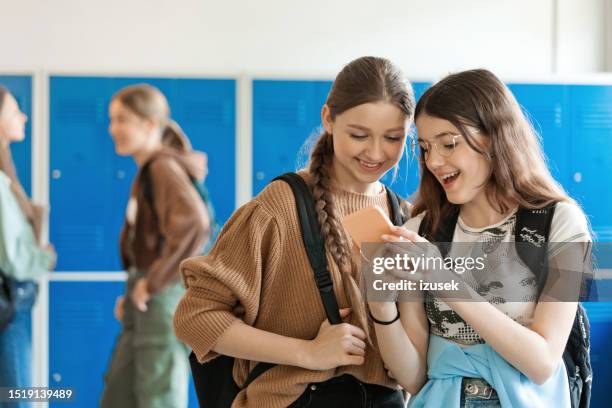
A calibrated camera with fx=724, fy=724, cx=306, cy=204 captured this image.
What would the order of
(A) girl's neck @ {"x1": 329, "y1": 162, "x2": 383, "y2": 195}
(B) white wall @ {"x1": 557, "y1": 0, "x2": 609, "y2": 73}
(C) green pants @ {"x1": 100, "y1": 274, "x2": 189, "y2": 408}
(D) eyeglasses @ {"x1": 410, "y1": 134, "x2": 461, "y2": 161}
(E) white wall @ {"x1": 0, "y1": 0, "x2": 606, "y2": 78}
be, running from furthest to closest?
(B) white wall @ {"x1": 557, "y1": 0, "x2": 609, "y2": 73}, (E) white wall @ {"x1": 0, "y1": 0, "x2": 606, "y2": 78}, (C) green pants @ {"x1": 100, "y1": 274, "x2": 189, "y2": 408}, (A) girl's neck @ {"x1": 329, "y1": 162, "x2": 383, "y2": 195}, (D) eyeglasses @ {"x1": 410, "y1": 134, "x2": 461, "y2": 161}

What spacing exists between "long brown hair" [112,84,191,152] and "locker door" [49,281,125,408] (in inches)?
30.0

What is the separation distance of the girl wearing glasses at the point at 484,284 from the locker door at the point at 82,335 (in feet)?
8.04

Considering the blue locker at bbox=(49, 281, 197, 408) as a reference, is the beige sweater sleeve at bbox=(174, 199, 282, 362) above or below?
above

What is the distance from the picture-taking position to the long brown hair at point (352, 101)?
156 centimetres

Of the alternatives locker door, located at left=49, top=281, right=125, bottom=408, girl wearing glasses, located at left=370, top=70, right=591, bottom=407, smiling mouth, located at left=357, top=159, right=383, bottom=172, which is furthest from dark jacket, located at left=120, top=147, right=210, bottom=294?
girl wearing glasses, located at left=370, top=70, right=591, bottom=407

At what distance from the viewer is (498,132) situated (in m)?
1.44

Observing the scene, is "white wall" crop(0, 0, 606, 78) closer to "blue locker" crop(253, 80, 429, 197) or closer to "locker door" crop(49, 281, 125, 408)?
"blue locker" crop(253, 80, 429, 197)

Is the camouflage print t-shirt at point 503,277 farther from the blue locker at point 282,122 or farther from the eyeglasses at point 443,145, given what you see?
the blue locker at point 282,122

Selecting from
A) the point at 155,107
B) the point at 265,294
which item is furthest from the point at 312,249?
the point at 155,107

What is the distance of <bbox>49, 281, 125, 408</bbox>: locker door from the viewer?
3.61m

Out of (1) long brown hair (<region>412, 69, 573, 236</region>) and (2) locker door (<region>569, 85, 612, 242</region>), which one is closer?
(1) long brown hair (<region>412, 69, 573, 236</region>)

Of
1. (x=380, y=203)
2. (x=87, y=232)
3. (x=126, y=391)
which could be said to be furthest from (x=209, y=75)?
(x=380, y=203)

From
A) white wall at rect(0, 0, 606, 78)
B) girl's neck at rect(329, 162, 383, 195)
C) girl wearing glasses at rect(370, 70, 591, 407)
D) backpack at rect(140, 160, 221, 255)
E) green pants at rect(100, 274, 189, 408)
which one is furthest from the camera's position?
white wall at rect(0, 0, 606, 78)

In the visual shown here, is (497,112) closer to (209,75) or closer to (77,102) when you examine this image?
(209,75)
